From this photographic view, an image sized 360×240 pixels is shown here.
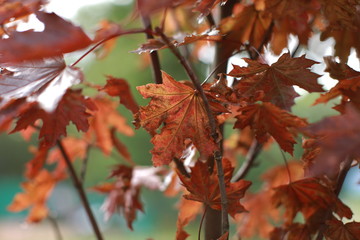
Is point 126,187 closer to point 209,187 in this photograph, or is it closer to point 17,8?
point 209,187

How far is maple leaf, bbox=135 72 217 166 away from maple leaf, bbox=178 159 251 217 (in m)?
0.05

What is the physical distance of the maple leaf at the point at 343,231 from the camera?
58 centimetres

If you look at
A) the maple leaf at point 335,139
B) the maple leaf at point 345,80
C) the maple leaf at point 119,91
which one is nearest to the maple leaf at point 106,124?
the maple leaf at point 119,91

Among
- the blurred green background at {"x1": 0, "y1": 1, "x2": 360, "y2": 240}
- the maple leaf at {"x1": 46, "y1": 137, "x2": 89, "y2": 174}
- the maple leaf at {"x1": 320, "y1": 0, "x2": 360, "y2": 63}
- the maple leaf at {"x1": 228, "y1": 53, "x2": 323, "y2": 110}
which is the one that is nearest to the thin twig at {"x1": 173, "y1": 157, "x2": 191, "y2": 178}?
the maple leaf at {"x1": 228, "y1": 53, "x2": 323, "y2": 110}

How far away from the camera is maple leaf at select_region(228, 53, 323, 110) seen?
0.54 metres

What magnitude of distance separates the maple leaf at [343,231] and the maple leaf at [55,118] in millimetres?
357

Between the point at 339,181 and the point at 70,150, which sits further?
the point at 70,150

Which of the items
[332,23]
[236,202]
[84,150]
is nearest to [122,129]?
[84,150]

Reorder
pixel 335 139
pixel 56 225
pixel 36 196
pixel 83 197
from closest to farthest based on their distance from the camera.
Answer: pixel 335 139 < pixel 83 197 < pixel 56 225 < pixel 36 196

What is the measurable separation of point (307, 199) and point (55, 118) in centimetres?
39

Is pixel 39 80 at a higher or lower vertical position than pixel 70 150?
lower

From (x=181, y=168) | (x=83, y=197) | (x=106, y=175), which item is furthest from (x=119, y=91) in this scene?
(x=106, y=175)

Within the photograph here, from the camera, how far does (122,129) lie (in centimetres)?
104

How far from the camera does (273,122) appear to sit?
1.90 ft
